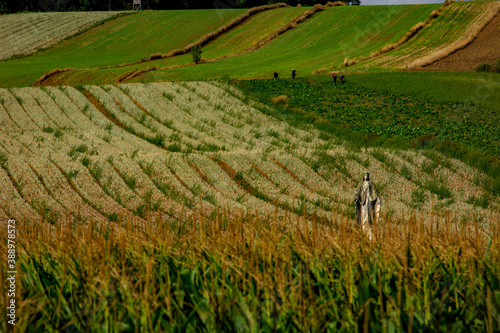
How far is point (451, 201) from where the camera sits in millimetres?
15805

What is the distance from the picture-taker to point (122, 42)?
65.3 m

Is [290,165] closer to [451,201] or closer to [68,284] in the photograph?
[451,201]

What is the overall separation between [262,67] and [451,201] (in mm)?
30916

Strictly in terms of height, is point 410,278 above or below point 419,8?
below

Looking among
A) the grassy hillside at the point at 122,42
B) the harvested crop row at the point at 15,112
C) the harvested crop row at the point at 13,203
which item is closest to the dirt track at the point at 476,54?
the harvested crop row at the point at 15,112

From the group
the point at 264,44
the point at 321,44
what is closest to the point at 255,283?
the point at 321,44

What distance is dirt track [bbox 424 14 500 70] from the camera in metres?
41.0

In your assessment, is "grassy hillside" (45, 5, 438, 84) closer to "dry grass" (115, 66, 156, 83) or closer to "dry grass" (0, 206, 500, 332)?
"dry grass" (115, 66, 156, 83)

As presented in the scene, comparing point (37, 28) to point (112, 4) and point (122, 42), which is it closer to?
point (122, 42)

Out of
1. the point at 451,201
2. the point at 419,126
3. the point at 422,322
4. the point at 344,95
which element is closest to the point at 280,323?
the point at 422,322

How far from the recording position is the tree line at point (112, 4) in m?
95.8

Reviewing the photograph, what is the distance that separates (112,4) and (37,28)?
33246mm

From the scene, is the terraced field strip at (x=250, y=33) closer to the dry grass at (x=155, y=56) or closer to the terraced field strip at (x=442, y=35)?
the dry grass at (x=155, y=56)

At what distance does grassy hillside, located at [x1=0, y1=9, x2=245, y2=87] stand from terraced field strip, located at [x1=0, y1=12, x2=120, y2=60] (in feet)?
9.56
